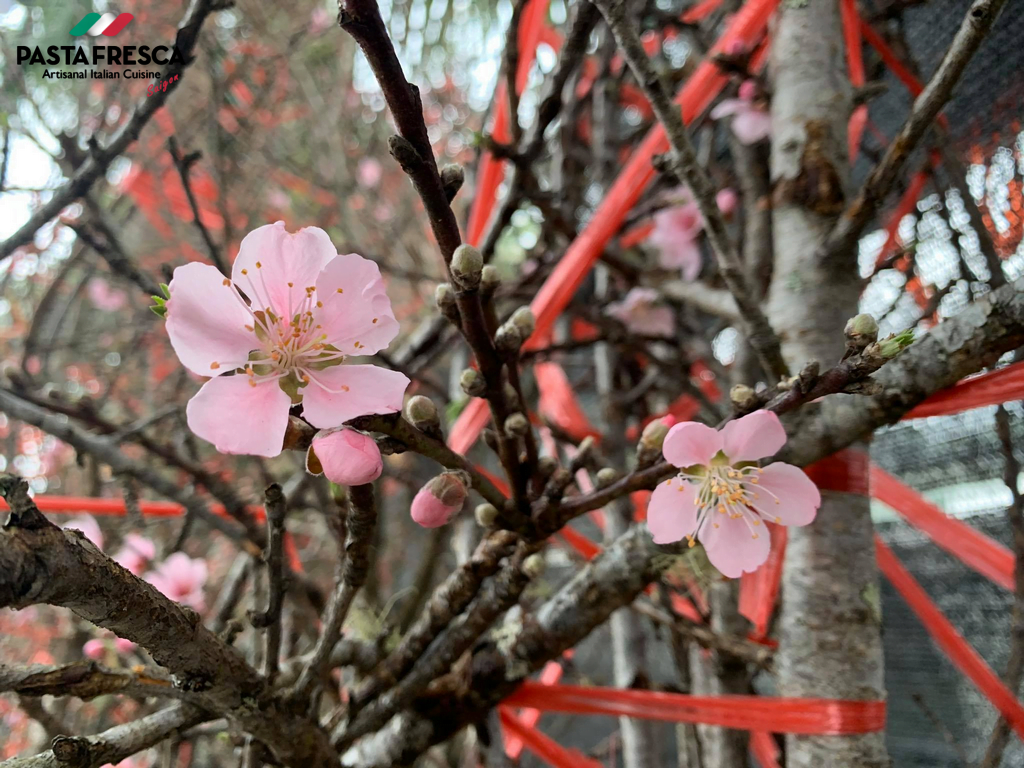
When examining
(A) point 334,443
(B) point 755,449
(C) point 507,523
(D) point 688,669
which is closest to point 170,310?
(A) point 334,443

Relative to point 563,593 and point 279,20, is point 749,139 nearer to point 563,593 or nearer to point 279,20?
point 563,593

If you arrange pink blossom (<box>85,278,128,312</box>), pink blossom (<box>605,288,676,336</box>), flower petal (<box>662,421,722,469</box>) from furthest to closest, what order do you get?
pink blossom (<box>85,278,128,312</box>)
pink blossom (<box>605,288,676,336</box>)
flower petal (<box>662,421,722,469</box>)

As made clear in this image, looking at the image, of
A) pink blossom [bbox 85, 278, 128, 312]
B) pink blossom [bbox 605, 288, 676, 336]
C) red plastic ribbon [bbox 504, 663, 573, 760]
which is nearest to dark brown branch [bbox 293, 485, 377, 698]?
red plastic ribbon [bbox 504, 663, 573, 760]

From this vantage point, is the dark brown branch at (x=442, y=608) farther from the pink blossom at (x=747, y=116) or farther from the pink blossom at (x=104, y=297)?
the pink blossom at (x=104, y=297)

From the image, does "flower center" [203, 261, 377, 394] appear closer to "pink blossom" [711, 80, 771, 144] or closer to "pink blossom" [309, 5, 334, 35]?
"pink blossom" [711, 80, 771, 144]

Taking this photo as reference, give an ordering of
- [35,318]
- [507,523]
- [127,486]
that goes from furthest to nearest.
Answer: [35,318] → [127,486] → [507,523]

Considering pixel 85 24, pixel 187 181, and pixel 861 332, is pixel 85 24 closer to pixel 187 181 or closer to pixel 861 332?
pixel 187 181

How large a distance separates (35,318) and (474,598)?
1030 millimetres

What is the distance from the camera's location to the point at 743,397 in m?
0.39

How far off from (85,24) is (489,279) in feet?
3.54

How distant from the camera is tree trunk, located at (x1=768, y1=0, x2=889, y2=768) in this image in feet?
1.87

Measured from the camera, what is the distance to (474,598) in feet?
1.74

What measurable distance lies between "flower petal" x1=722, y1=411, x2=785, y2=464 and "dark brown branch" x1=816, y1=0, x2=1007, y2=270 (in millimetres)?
295

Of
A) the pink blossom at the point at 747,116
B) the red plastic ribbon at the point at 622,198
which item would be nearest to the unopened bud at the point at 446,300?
the red plastic ribbon at the point at 622,198
